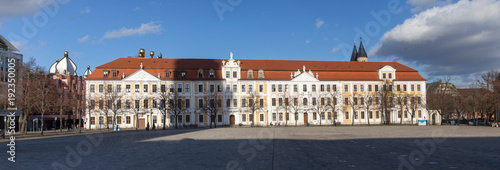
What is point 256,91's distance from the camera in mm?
80500

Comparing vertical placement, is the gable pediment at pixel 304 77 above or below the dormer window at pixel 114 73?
below

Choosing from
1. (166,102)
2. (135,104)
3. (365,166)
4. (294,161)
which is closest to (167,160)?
(294,161)

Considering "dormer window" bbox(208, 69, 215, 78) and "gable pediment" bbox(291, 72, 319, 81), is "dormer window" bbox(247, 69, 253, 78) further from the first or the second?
"gable pediment" bbox(291, 72, 319, 81)

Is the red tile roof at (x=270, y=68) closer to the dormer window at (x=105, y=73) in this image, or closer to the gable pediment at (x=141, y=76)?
the dormer window at (x=105, y=73)

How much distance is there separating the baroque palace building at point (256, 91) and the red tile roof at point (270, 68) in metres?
0.19

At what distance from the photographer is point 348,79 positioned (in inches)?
3295

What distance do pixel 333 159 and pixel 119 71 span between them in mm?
67755

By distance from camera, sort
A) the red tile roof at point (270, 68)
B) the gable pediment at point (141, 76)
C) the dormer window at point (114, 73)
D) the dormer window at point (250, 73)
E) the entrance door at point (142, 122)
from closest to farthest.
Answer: the entrance door at point (142, 122), the dormer window at point (114, 73), the gable pediment at point (141, 76), the red tile roof at point (270, 68), the dormer window at point (250, 73)

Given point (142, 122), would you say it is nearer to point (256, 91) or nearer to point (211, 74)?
point (211, 74)

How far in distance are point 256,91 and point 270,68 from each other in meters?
6.44

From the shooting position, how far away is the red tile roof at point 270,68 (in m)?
79.0

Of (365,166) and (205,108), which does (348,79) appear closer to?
(205,108)

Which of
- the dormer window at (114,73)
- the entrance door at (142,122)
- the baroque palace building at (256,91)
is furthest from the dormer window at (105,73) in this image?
the entrance door at (142,122)

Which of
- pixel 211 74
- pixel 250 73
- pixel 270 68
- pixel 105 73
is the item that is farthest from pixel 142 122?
pixel 270 68
